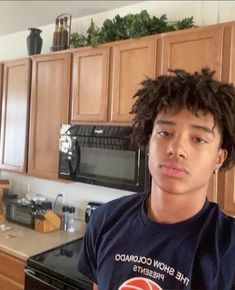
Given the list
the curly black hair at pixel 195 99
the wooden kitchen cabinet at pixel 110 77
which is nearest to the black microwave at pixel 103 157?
the wooden kitchen cabinet at pixel 110 77

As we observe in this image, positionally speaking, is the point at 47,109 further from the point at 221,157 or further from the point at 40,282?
the point at 221,157

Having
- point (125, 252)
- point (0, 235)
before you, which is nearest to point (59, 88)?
point (0, 235)

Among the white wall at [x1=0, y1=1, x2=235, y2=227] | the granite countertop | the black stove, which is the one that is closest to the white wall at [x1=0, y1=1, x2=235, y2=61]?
the white wall at [x1=0, y1=1, x2=235, y2=227]

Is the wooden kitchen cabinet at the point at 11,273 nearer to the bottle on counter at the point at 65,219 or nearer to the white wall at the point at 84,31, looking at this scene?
the bottle on counter at the point at 65,219

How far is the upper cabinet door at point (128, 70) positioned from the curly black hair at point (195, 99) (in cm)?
82

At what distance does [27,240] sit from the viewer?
6.62ft

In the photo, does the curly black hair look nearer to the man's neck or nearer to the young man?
the young man

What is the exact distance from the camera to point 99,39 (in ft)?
6.24

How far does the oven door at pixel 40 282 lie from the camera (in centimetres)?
154

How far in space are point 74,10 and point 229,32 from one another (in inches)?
52.4

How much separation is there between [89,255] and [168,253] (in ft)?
1.07

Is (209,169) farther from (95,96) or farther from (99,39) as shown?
(99,39)

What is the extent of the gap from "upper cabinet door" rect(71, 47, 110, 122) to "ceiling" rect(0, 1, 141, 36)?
0.46 meters

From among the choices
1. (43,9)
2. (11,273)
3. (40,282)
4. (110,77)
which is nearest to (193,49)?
(110,77)
